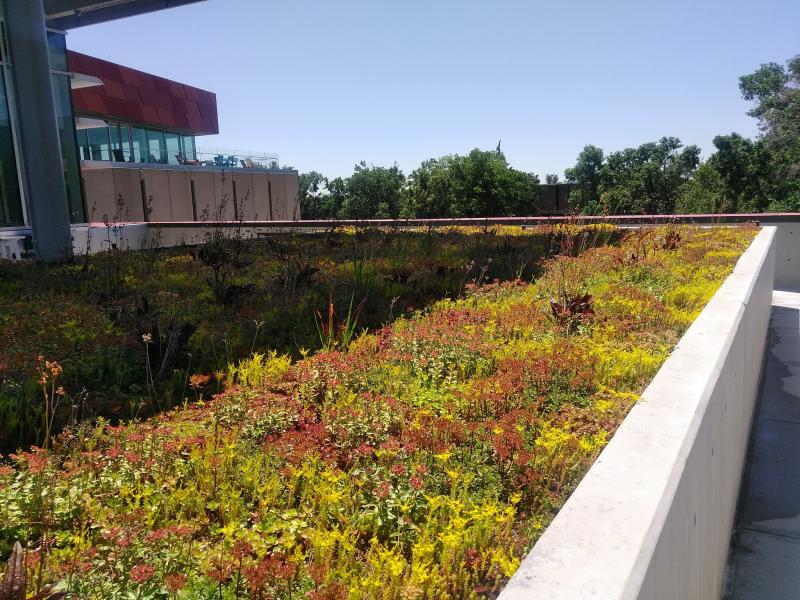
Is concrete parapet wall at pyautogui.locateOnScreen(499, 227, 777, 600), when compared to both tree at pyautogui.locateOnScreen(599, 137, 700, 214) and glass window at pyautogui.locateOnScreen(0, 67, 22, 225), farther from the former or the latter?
tree at pyautogui.locateOnScreen(599, 137, 700, 214)

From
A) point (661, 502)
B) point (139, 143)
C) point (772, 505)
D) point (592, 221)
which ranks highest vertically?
point (139, 143)

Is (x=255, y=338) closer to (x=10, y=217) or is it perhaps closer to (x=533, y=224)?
(x=533, y=224)

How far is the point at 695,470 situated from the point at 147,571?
7.04 ft

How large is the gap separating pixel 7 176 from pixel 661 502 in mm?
17139

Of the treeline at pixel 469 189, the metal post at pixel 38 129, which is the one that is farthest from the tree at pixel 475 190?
the metal post at pixel 38 129

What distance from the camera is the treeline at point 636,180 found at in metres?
38.9

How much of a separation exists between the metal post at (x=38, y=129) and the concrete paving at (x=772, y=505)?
10086 millimetres

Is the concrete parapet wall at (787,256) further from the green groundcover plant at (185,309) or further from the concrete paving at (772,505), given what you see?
the concrete paving at (772,505)

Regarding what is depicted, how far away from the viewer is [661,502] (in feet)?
6.40

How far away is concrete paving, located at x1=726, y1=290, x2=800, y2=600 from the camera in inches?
153

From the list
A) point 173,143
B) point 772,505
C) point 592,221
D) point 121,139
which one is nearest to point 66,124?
point 592,221

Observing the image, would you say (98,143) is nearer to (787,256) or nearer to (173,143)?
(173,143)

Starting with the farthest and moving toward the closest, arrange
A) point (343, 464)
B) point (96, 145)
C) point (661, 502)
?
point (96, 145)
point (343, 464)
point (661, 502)

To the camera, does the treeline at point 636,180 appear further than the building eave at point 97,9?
Yes
